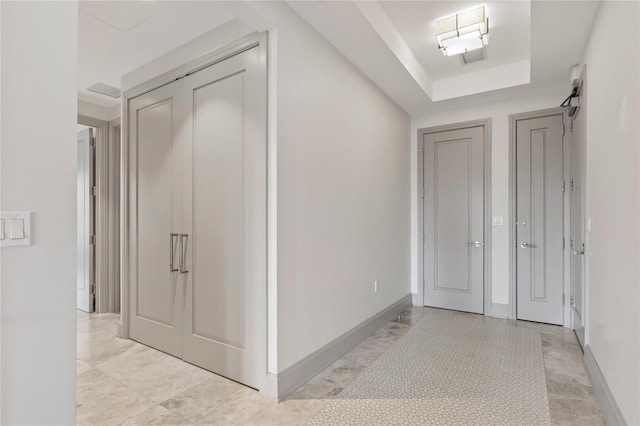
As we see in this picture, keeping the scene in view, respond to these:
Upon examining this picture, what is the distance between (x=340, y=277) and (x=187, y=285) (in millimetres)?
1327

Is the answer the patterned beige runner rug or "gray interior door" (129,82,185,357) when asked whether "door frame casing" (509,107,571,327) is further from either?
"gray interior door" (129,82,185,357)

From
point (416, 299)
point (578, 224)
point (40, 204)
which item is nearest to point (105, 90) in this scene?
point (40, 204)

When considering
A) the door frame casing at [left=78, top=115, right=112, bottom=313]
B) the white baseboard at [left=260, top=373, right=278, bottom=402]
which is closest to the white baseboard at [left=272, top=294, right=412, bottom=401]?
the white baseboard at [left=260, top=373, right=278, bottom=402]

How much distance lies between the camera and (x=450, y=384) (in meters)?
2.51

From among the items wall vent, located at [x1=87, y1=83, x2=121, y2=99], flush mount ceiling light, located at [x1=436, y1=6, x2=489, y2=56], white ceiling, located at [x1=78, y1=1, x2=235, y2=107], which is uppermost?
flush mount ceiling light, located at [x1=436, y1=6, x2=489, y2=56]

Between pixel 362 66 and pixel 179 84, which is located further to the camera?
pixel 362 66

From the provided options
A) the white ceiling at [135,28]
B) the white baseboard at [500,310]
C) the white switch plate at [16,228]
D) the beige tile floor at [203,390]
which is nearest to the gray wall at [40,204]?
the white switch plate at [16,228]

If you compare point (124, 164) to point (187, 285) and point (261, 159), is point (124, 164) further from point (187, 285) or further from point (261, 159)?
point (261, 159)

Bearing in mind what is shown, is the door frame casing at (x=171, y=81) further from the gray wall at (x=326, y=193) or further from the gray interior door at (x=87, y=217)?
the gray interior door at (x=87, y=217)

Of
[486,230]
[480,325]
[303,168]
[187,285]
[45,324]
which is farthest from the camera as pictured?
[486,230]

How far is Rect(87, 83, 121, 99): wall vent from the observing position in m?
3.88

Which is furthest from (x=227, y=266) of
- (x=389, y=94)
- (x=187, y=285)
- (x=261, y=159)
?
(x=389, y=94)

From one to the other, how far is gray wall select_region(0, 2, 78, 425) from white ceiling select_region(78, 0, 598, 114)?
120 centimetres

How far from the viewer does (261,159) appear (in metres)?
2.37
